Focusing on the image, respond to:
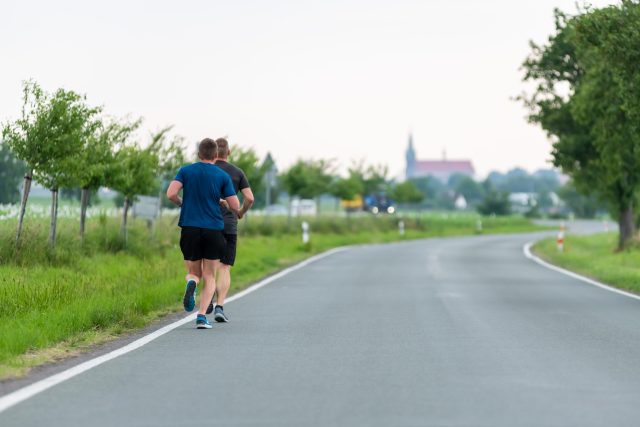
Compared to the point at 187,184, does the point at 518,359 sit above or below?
below

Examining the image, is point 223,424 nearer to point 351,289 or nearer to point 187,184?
point 187,184

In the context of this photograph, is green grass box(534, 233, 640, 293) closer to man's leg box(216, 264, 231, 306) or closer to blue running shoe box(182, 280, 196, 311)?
man's leg box(216, 264, 231, 306)

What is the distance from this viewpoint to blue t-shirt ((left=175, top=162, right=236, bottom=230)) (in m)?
11.8

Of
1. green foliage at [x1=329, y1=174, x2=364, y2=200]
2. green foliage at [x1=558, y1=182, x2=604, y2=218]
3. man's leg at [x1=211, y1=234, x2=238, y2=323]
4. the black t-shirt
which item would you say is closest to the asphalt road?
man's leg at [x1=211, y1=234, x2=238, y2=323]

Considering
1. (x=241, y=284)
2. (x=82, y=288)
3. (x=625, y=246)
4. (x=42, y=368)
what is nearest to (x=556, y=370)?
(x=42, y=368)

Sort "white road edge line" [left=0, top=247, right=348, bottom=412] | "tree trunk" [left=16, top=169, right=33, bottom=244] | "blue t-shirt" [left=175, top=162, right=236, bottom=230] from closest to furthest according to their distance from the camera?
"white road edge line" [left=0, top=247, right=348, bottom=412]
"blue t-shirt" [left=175, top=162, right=236, bottom=230]
"tree trunk" [left=16, top=169, right=33, bottom=244]

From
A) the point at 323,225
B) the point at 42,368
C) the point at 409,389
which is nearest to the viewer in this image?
the point at 409,389

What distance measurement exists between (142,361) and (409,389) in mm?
2522

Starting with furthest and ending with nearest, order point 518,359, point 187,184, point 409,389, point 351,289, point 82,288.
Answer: point 351,289
point 82,288
point 187,184
point 518,359
point 409,389

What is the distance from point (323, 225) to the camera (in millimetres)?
55062

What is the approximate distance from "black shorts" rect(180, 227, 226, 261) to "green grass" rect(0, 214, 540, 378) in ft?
3.42

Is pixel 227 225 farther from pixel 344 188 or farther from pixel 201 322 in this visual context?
pixel 344 188

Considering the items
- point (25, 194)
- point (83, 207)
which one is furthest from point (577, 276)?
→ point (25, 194)

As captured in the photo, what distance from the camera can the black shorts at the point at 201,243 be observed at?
11.8m
